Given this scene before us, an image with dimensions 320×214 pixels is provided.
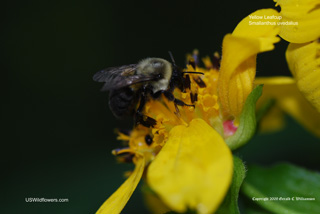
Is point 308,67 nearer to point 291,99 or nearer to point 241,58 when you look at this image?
point 241,58

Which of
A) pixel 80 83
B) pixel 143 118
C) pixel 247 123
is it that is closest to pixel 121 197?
pixel 143 118

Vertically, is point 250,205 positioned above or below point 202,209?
below

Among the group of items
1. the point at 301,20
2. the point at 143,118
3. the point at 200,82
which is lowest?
the point at 143,118

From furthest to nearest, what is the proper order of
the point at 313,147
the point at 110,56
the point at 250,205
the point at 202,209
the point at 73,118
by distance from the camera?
the point at 110,56
the point at 73,118
the point at 313,147
the point at 250,205
the point at 202,209

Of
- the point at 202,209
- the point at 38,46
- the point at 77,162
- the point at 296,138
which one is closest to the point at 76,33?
the point at 38,46

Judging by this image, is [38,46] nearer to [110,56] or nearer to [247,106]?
[110,56]

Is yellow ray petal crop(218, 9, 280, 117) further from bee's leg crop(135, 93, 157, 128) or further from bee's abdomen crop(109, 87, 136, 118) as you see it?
bee's abdomen crop(109, 87, 136, 118)

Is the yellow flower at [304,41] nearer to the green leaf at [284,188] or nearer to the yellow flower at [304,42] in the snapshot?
the yellow flower at [304,42]
